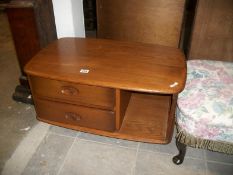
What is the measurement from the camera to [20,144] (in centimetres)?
136

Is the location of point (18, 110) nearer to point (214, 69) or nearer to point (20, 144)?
point (20, 144)

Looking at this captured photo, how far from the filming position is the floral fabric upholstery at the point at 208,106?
1.00 metres

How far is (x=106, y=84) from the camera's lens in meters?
1.00

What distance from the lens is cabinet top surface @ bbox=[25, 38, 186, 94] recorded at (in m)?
1.00

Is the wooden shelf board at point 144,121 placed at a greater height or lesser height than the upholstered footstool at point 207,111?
lesser

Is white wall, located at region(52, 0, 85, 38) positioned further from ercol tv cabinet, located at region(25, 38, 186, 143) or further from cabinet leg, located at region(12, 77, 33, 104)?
cabinet leg, located at region(12, 77, 33, 104)

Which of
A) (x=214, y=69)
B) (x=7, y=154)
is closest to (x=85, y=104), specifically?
(x=7, y=154)

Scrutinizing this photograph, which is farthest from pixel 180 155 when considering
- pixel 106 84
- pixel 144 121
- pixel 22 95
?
pixel 22 95

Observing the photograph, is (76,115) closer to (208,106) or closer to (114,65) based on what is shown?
(114,65)

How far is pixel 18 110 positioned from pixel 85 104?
70 centimetres

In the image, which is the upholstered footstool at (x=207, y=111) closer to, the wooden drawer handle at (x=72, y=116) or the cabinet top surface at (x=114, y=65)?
the cabinet top surface at (x=114, y=65)

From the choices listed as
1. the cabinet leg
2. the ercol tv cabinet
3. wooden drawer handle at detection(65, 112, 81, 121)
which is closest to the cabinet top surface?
the ercol tv cabinet

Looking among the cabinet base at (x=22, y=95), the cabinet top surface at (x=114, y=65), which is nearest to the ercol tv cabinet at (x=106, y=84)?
the cabinet top surface at (x=114, y=65)

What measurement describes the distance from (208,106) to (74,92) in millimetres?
588
